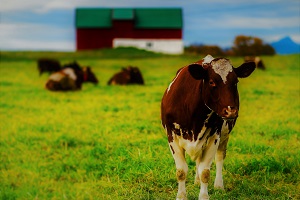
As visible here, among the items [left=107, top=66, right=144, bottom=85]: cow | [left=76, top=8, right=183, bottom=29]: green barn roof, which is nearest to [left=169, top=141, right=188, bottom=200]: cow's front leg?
[left=107, top=66, right=144, bottom=85]: cow

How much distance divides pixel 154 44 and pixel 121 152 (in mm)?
62339

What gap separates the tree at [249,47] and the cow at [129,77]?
2892cm

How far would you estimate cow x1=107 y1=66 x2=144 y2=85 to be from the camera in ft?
72.7

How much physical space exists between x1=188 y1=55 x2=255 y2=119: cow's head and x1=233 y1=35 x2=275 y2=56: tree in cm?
4500

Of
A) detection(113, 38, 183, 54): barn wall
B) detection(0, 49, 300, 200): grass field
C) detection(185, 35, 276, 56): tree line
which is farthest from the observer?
detection(113, 38, 183, 54): barn wall

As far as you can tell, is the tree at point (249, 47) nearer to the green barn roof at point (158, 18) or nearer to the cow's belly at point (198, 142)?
the green barn roof at point (158, 18)

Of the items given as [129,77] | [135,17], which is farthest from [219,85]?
[135,17]

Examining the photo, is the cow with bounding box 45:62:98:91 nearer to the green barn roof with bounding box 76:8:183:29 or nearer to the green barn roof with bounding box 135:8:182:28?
the green barn roof with bounding box 76:8:183:29

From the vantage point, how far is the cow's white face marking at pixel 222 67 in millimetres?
5180

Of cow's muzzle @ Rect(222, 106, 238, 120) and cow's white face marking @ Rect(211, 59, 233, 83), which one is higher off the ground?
cow's white face marking @ Rect(211, 59, 233, 83)

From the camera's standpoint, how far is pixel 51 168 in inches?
315

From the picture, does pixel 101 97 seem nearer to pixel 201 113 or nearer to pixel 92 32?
pixel 201 113

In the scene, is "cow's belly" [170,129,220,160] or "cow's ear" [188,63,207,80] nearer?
"cow's ear" [188,63,207,80]

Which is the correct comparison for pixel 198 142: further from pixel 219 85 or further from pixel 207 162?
pixel 219 85
